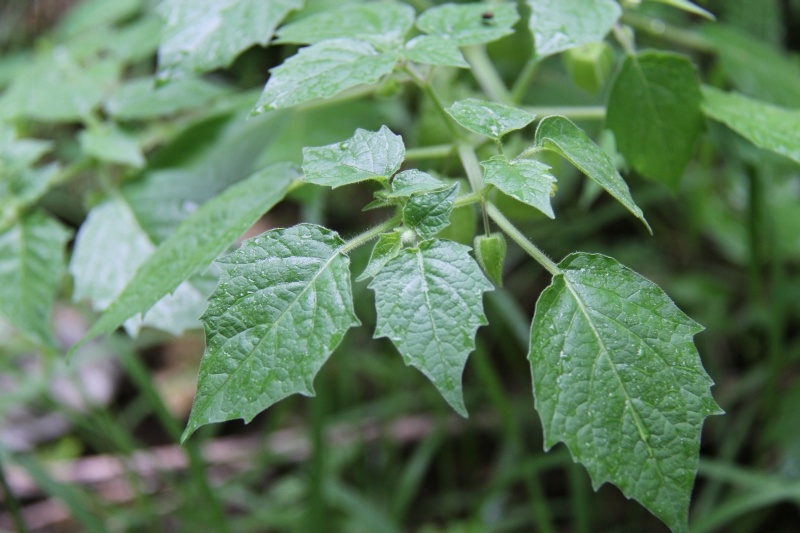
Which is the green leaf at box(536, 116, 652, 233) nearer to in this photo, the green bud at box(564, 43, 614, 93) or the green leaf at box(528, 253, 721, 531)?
the green leaf at box(528, 253, 721, 531)

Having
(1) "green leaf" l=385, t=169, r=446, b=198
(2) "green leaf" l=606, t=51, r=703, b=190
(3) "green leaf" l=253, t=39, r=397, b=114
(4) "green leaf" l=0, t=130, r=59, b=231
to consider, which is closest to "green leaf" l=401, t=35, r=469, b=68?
(3) "green leaf" l=253, t=39, r=397, b=114

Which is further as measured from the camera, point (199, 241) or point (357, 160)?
point (199, 241)

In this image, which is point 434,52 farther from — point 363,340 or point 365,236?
point 363,340

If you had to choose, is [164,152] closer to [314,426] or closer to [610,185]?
[314,426]

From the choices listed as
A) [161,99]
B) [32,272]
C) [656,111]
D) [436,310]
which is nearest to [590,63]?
[656,111]

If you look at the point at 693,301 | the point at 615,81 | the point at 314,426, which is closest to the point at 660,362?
the point at 615,81

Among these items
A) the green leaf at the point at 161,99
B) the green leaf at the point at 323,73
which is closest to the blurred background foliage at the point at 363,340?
the green leaf at the point at 161,99
